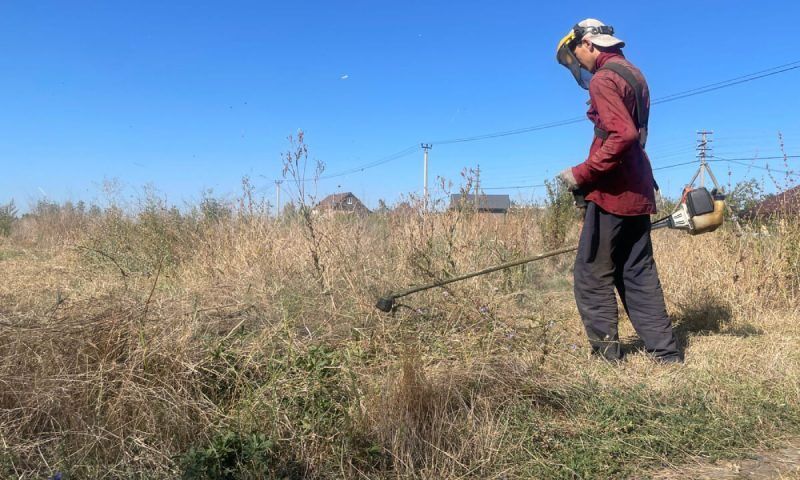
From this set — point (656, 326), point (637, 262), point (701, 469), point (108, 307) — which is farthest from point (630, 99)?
point (108, 307)

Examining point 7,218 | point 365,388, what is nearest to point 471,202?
point 365,388

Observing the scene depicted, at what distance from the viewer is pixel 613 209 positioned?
2.92 m

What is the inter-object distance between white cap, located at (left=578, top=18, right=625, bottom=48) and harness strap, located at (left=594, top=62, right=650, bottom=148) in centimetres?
16

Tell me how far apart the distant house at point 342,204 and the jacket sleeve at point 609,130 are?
7.76 feet

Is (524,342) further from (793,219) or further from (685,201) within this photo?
(793,219)

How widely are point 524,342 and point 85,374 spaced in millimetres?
2106

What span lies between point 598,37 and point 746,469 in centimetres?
239

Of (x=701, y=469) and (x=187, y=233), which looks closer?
(x=701, y=469)

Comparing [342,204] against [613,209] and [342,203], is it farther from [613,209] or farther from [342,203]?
[613,209]

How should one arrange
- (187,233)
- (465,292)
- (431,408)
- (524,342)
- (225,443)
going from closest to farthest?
(225,443), (431,408), (524,342), (465,292), (187,233)

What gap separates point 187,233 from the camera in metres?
6.63

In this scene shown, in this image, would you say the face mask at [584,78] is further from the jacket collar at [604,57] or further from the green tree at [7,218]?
the green tree at [7,218]

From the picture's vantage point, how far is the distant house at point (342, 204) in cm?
457

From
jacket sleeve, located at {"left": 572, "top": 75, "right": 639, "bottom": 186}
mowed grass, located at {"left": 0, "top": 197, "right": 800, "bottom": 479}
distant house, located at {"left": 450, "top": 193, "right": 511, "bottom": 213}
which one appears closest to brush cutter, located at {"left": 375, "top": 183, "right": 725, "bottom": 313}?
mowed grass, located at {"left": 0, "top": 197, "right": 800, "bottom": 479}
